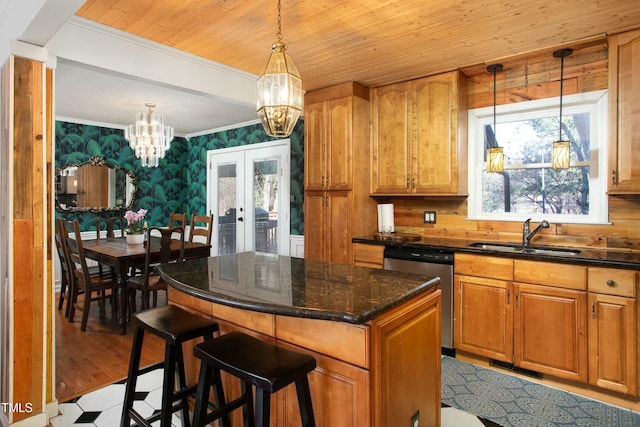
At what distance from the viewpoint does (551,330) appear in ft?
8.61

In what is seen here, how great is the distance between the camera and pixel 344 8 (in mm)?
2334

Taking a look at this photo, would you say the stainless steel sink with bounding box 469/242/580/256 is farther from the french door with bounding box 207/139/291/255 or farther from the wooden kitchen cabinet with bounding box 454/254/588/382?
the french door with bounding box 207/139/291/255

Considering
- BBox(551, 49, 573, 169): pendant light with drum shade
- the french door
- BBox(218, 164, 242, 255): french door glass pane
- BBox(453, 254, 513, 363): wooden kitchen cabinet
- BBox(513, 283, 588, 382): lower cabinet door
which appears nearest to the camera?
BBox(513, 283, 588, 382): lower cabinet door

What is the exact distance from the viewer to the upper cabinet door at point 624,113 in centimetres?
258

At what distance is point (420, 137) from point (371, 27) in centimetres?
125

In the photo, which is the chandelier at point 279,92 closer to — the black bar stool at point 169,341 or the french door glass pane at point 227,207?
the black bar stool at point 169,341

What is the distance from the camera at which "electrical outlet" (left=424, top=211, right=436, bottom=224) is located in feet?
12.5

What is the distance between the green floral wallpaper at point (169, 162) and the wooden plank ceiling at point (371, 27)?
2010mm

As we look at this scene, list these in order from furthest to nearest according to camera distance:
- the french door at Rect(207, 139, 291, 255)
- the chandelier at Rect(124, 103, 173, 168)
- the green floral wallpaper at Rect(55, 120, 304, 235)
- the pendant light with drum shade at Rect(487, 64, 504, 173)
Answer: the french door at Rect(207, 139, 291, 255) < the green floral wallpaper at Rect(55, 120, 304, 235) < the chandelier at Rect(124, 103, 173, 168) < the pendant light with drum shade at Rect(487, 64, 504, 173)

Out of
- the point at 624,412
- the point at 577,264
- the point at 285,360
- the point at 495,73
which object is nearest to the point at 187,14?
the point at 285,360

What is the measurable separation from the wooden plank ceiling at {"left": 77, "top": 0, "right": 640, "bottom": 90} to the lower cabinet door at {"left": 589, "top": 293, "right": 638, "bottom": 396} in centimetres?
178

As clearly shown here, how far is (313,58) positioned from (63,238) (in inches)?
120

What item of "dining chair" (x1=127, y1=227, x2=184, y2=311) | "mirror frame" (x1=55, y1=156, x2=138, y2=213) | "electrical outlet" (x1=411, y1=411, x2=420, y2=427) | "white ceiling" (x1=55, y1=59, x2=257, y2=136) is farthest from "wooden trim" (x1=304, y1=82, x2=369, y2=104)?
"mirror frame" (x1=55, y1=156, x2=138, y2=213)

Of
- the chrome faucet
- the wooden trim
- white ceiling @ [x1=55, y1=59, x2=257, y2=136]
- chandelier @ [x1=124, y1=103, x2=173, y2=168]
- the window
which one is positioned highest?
white ceiling @ [x1=55, y1=59, x2=257, y2=136]
